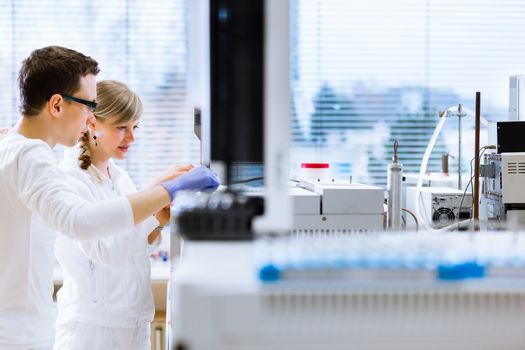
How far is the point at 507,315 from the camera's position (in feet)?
1.82

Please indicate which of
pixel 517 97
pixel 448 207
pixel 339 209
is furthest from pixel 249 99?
pixel 517 97

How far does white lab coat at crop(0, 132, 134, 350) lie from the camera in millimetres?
1219

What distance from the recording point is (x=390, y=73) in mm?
3344

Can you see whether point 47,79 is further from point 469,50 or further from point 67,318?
point 469,50

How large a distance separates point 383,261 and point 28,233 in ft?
3.60

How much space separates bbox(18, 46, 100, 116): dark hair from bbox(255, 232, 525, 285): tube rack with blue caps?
3.32ft

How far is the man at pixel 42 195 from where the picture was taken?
3.91 feet

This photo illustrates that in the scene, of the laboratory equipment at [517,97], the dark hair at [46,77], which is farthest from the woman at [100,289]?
the laboratory equipment at [517,97]

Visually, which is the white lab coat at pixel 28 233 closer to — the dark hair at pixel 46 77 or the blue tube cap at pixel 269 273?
the dark hair at pixel 46 77

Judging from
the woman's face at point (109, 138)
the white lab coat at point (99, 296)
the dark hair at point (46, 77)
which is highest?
the dark hair at point (46, 77)

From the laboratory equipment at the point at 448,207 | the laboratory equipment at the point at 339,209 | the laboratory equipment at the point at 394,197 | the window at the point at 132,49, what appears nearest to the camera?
the laboratory equipment at the point at 339,209

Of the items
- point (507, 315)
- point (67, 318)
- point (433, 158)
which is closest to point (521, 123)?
point (433, 158)

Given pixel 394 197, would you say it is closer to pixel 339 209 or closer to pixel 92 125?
pixel 339 209

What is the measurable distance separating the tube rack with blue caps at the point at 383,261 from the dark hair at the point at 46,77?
1010mm
